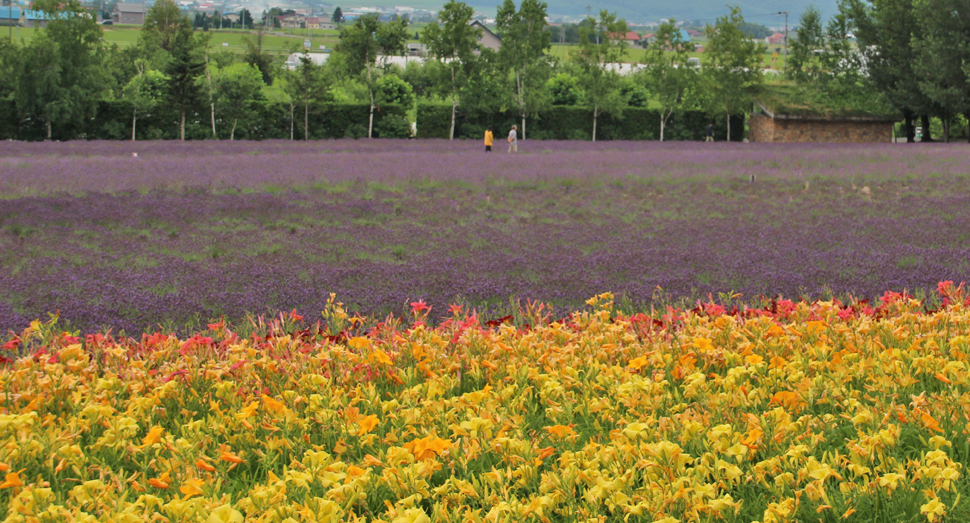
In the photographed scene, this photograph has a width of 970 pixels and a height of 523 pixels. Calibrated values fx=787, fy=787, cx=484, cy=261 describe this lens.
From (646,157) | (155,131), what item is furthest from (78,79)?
(646,157)

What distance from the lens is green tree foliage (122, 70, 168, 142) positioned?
37500 mm

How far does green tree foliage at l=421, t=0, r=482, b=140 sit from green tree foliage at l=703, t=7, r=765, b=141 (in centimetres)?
1366

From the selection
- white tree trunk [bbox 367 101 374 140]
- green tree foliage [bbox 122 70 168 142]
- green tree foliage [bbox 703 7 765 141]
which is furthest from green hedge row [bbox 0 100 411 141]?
green tree foliage [bbox 703 7 765 141]

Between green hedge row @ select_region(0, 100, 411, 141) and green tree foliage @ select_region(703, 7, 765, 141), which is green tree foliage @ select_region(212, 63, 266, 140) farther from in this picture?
green tree foliage @ select_region(703, 7, 765, 141)

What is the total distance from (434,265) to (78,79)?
33.1 m

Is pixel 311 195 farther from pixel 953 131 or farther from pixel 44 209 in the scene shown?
pixel 953 131

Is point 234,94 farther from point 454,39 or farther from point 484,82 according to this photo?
point 484,82

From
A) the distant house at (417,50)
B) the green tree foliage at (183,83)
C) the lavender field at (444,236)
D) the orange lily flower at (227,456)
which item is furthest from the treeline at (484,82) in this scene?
the orange lily flower at (227,456)

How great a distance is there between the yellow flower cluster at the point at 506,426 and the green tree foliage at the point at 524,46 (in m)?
40.0

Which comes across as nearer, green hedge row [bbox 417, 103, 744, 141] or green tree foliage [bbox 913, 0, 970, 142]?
green tree foliage [bbox 913, 0, 970, 142]

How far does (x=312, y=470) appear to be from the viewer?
2377 mm

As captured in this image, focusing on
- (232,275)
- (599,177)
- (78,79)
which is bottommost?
(232,275)

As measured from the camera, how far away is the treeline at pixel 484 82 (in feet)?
117

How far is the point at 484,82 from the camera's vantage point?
4319 cm
